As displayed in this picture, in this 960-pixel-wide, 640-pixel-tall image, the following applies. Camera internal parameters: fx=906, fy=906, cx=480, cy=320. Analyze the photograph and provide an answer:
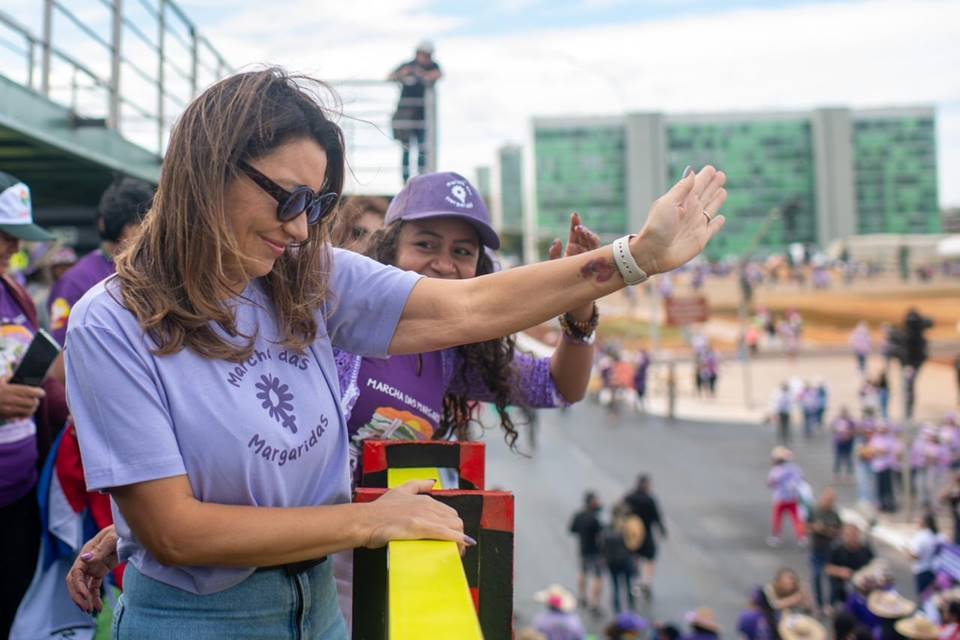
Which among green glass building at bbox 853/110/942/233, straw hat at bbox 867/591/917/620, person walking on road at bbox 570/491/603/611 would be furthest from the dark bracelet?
green glass building at bbox 853/110/942/233

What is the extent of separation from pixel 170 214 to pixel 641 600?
11.6 metres

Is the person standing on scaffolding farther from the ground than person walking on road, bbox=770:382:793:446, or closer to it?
farther from the ground

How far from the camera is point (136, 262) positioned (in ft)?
5.05

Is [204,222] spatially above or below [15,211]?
below

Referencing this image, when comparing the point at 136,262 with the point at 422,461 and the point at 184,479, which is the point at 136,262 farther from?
the point at 422,461

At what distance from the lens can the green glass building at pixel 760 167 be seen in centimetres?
12588

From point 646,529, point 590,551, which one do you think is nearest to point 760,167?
point 646,529

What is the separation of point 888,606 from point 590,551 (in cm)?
468

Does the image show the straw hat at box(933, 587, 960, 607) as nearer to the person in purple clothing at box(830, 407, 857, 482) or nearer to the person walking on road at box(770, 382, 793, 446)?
the person in purple clothing at box(830, 407, 857, 482)

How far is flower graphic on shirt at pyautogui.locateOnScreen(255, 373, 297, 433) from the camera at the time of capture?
4.89ft

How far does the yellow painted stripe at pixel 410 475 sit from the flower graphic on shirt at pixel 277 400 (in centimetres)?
33

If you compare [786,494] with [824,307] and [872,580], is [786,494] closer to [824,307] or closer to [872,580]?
[872,580]

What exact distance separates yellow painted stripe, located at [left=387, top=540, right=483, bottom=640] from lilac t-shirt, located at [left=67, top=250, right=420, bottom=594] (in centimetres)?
24

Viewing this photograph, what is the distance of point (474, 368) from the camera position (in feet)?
8.50
